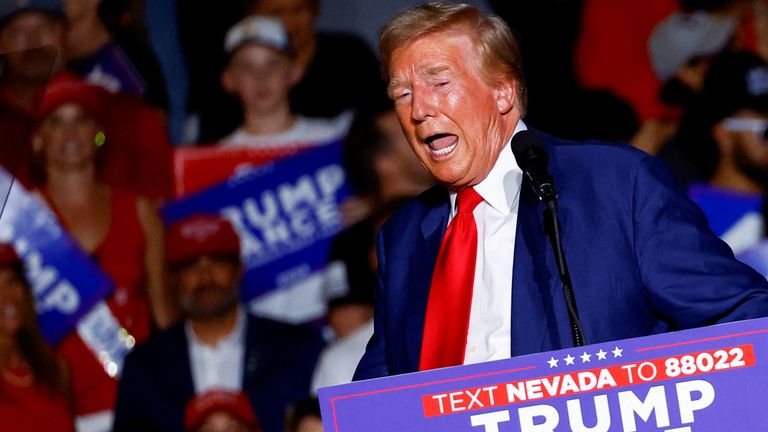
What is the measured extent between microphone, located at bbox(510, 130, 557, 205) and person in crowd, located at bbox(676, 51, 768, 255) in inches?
128

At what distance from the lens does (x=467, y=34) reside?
7.62 feet

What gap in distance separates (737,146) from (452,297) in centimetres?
347

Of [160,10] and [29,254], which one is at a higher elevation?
[160,10]

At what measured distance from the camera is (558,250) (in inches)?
79.0

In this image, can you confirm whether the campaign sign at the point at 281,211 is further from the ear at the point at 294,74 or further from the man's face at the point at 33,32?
the man's face at the point at 33,32

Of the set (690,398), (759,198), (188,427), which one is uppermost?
(690,398)

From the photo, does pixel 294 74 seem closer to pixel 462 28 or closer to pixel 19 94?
pixel 462 28

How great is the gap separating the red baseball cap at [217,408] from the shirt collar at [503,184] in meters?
2.54

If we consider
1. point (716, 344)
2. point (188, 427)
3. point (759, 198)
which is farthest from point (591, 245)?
point (759, 198)

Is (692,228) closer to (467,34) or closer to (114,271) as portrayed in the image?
(467,34)

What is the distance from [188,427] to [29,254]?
141 cm

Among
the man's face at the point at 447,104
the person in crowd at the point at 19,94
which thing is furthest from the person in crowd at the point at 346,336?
the person in crowd at the point at 19,94

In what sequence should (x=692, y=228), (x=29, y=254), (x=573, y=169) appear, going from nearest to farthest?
(x=692, y=228), (x=573, y=169), (x=29, y=254)

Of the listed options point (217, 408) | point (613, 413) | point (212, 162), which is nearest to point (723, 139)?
point (212, 162)
